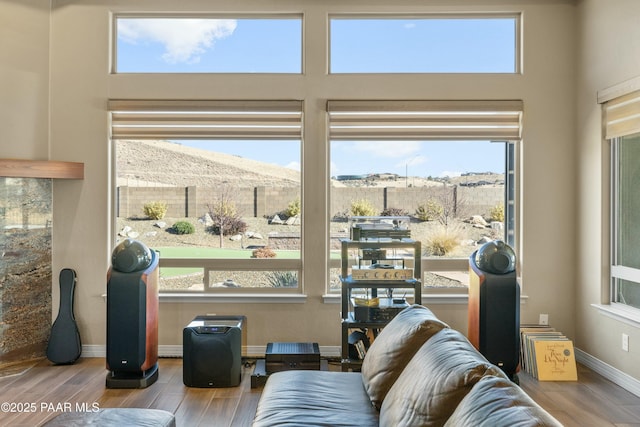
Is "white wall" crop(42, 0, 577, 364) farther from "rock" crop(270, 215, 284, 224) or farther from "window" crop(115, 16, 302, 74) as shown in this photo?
"rock" crop(270, 215, 284, 224)

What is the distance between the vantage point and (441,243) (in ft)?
14.5

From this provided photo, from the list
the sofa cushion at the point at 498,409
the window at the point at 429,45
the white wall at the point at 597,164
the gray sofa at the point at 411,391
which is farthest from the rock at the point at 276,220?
the sofa cushion at the point at 498,409

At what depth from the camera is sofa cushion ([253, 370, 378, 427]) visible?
2021mm

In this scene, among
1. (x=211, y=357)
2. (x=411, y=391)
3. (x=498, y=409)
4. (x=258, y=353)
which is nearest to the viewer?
(x=498, y=409)

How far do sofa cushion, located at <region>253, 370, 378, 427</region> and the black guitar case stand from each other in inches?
94.0

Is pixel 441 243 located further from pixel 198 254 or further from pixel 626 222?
pixel 198 254

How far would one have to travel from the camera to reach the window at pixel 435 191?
14.3 ft

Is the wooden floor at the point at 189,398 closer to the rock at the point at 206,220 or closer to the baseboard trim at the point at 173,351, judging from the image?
the baseboard trim at the point at 173,351

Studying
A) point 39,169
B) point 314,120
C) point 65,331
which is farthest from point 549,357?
point 39,169

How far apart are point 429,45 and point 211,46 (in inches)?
77.6

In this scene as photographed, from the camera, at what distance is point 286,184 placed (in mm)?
4402

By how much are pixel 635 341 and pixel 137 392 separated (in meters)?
3.61

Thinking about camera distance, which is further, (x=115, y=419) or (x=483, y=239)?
(x=483, y=239)

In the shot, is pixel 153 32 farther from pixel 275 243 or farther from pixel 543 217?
pixel 543 217
